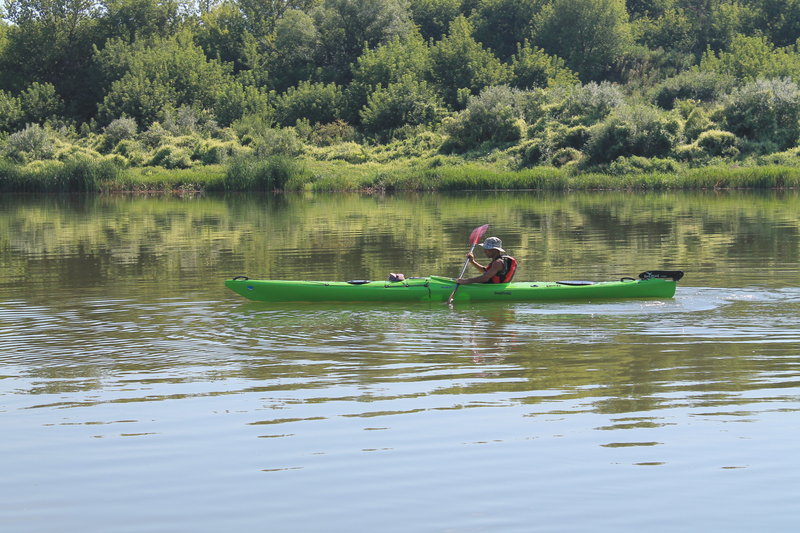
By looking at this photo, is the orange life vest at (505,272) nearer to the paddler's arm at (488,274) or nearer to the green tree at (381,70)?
the paddler's arm at (488,274)

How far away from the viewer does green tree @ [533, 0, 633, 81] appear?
7706cm

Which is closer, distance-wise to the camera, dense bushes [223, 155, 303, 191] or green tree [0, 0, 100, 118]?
dense bushes [223, 155, 303, 191]

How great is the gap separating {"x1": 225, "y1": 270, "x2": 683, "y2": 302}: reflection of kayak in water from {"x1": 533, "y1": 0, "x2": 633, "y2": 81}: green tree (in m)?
64.1

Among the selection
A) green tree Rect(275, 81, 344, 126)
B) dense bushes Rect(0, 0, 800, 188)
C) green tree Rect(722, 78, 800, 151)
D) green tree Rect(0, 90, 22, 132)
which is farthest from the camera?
green tree Rect(275, 81, 344, 126)

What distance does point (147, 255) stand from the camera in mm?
22766

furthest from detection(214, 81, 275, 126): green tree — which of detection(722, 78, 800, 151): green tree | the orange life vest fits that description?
the orange life vest

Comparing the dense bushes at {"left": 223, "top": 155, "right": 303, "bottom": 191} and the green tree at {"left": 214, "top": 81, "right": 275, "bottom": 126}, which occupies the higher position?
the green tree at {"left": 214, "top": 81, "right": 275, "bottom": 126}

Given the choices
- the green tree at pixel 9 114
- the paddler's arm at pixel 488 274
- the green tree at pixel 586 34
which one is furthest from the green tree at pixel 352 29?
the paddler's arm at pixel 488 274

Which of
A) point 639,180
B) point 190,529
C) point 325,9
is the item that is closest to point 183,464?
point 190,529

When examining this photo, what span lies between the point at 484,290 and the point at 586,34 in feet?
216

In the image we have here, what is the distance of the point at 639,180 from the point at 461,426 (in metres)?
→ 41.9

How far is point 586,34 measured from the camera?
77312 mm

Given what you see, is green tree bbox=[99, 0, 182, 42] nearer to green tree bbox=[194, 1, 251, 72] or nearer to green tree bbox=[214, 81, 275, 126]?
green tree bbox=[194, 1, 251, 72]

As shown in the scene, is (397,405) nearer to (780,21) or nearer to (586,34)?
(586,34)
